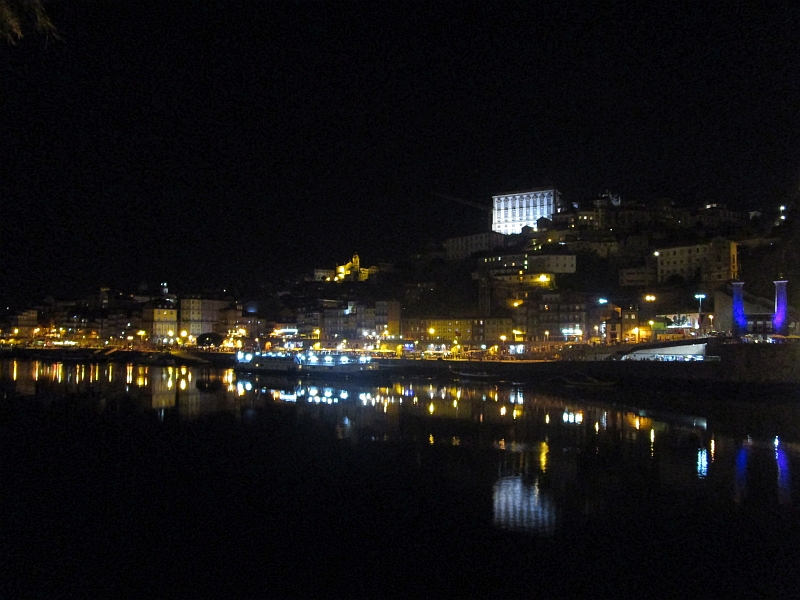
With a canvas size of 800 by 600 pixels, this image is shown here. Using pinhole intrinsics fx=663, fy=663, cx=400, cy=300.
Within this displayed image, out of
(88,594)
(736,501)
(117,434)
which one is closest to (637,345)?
(736,501)

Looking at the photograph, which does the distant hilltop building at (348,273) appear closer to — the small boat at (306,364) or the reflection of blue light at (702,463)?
the small boat at (306,364)

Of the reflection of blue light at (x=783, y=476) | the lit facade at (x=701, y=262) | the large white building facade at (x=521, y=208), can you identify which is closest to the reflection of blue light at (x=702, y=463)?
the reflection of blue light at (x=783, y=476)

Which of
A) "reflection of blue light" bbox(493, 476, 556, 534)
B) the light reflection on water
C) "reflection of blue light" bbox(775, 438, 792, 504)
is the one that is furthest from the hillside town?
"reflection of blue light" bbox(493, 476, 556, 534)

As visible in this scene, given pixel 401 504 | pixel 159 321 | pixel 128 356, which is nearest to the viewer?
pixel 401 504

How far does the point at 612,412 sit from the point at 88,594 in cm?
1465

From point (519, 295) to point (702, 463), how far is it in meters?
29.0

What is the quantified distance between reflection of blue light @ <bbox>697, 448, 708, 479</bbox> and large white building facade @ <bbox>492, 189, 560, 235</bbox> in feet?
134

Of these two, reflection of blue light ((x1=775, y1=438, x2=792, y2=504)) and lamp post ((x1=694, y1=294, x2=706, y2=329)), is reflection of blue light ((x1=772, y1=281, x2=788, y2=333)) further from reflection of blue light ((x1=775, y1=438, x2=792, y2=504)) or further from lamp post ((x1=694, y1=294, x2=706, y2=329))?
reflection of blue light ((x1=775, y1=438, x2=792, y2=504))

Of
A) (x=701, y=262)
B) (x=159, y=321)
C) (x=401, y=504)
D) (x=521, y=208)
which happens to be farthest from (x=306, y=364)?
(x=159, y=321)

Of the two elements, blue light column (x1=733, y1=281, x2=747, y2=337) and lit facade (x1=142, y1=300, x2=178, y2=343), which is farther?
lit facade (x1=142, y1=300, x2=178, y2=343)

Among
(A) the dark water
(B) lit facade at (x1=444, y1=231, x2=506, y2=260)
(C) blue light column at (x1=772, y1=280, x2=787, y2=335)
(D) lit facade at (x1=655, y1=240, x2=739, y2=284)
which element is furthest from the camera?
(B) lit facade at (x1=444, y1=231, x2=506, y2=260)

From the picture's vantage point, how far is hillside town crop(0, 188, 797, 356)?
33781 mm

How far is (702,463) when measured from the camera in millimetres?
12016

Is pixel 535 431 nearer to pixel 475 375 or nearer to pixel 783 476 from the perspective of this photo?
pixel 783 476
